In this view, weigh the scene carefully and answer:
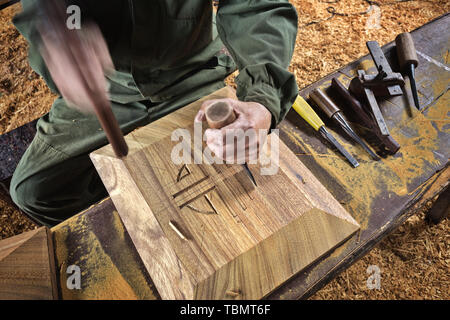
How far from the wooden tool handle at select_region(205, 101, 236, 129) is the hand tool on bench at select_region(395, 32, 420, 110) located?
105 centimetres

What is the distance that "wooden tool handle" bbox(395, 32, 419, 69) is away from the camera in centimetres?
141

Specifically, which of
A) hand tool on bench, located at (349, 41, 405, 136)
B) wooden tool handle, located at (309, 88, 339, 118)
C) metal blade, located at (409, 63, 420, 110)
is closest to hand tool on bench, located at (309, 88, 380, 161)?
wooden tool handle, located at (309, 88, 339, 118)

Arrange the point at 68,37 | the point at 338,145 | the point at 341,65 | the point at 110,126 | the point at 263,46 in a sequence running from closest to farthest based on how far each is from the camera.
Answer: the point at 68,37 < the point at 110,126 < the point at 263,46 < the point at 338,145 < the point at 341,65

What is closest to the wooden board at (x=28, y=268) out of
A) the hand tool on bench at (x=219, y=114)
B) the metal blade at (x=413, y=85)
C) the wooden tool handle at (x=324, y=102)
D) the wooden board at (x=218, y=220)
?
the wooden board at (x=218, y=220)

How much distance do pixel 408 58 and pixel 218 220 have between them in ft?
4.23

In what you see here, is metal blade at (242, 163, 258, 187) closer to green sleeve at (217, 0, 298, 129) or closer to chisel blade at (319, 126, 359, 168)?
green sleeve at (217, 0, 298, 129)

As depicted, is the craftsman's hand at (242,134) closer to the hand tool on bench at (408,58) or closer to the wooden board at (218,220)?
the wooden board at (218,220)

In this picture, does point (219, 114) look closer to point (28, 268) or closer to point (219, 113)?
point (219, 113)

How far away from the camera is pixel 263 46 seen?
112cm

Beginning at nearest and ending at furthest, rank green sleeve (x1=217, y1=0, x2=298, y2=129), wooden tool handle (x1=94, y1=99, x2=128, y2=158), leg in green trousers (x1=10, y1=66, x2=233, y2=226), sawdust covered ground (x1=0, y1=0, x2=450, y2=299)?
wooden tool handle (x1=94, y1=99, x2=128, y2=158), green sleeve (x1=217, y1=0, x2=298, y2=129), leg in green trousers (x1=10, y1=66, x2=233, y2=226), sawdust covered ground (x1=0, y1=0, x2=450, y2=299)

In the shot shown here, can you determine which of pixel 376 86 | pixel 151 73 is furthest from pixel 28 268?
pixel 376 86

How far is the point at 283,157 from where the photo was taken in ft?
3.31
